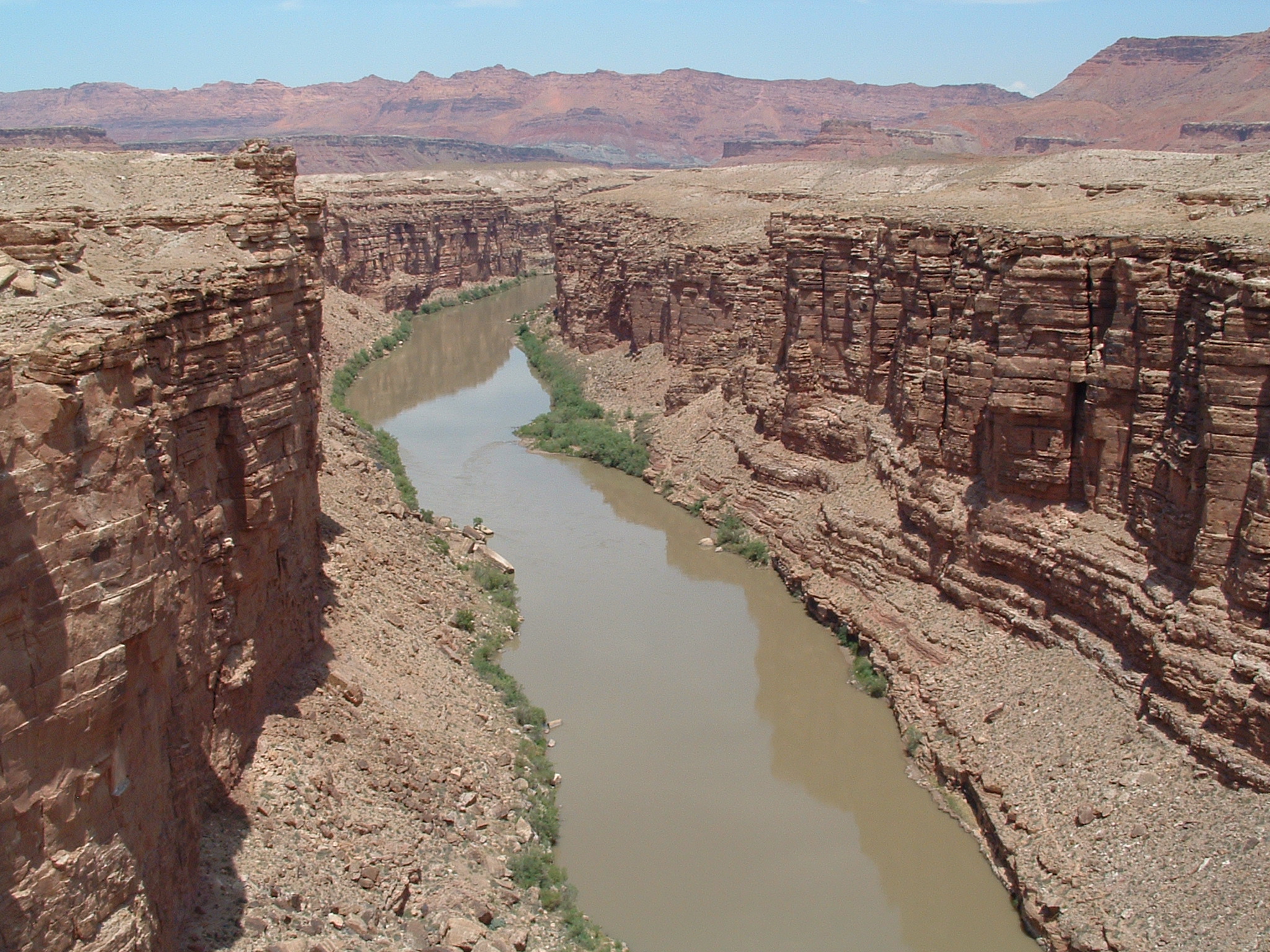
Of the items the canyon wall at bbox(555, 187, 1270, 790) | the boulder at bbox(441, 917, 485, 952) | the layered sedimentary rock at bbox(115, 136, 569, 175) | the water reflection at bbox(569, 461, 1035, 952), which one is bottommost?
the water reflection at bbox(569, 461, 1035, 952)

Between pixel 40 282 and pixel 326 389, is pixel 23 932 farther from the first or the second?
pixel 326 389

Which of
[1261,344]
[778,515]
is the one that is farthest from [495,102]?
[1261,344]

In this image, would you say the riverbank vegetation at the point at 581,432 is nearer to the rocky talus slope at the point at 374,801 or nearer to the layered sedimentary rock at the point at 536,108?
the rocky talus slope at the point at 374,801

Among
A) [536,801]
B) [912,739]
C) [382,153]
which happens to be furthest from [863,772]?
[382,153]

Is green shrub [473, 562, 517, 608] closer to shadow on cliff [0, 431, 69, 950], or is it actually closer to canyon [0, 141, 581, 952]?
canyon [0, 141, 581, 952]

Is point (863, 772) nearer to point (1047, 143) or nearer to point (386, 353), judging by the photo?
point (386, 353)

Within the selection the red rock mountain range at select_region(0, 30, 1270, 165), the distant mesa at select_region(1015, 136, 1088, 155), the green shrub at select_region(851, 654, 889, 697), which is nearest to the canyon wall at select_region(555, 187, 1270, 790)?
the green shrub at select_region(851, 654, 889, 697)
